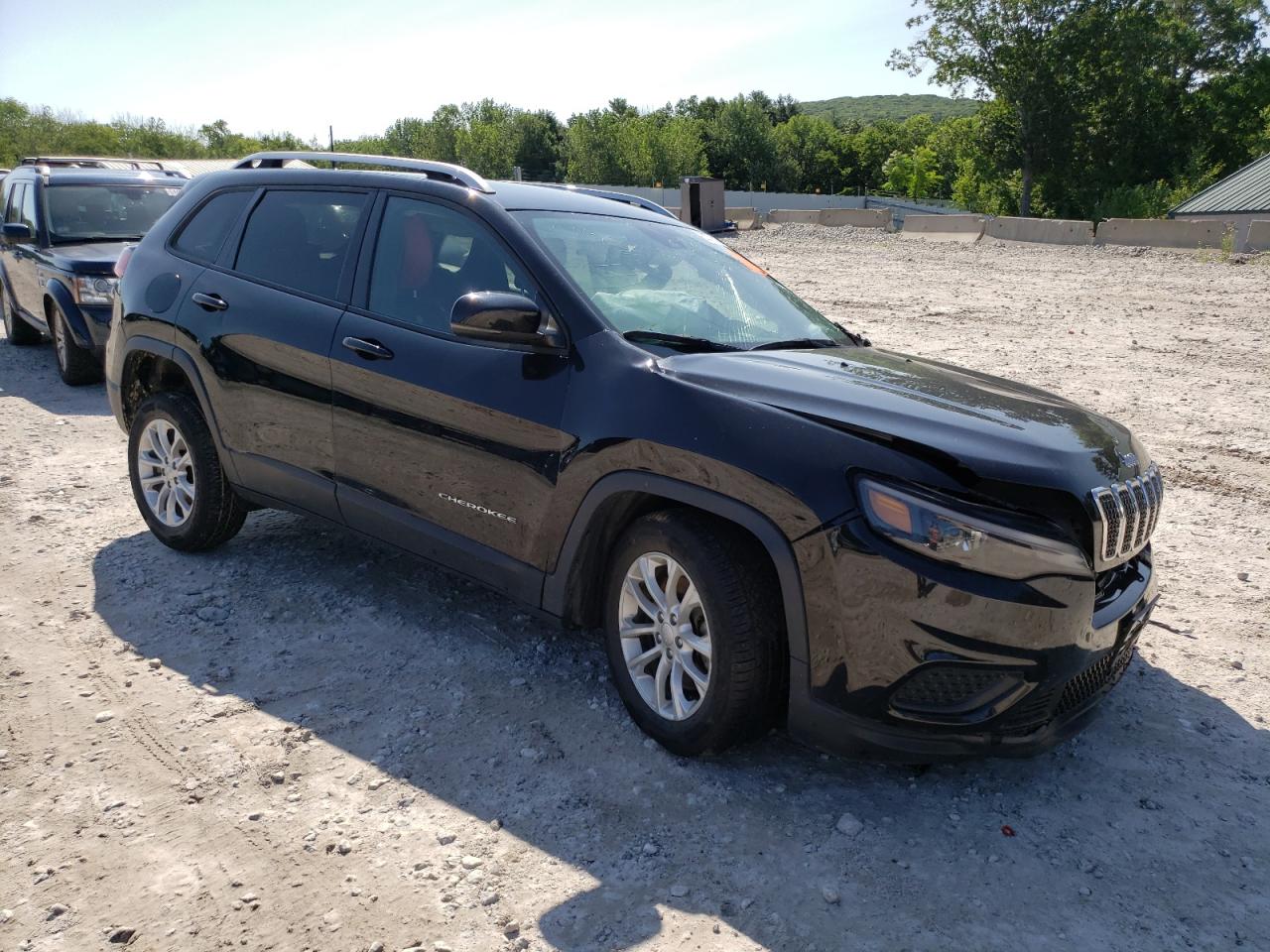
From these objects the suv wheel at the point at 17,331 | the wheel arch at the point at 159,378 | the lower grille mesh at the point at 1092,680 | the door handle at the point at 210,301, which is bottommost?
the suv wheel at the point at 17,331

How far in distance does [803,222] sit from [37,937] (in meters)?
31.0

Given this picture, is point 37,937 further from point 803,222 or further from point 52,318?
point 803,222

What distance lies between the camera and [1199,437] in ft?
25.7

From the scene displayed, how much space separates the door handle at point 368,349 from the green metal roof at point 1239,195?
4645 cm

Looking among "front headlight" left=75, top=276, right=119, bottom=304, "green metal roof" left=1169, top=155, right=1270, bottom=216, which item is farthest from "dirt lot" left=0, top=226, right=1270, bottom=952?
"green metal roof" left=1169, top=155, right=1270, bottom=216

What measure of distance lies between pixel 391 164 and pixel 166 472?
198 cm

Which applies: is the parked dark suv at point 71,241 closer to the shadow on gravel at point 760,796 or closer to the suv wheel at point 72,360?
the suv wheel at point 72,360

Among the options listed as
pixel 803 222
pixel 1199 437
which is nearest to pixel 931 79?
pixel 803 222

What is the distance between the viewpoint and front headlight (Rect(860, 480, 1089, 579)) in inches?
111

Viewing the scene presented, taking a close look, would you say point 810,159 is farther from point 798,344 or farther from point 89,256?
point 798,344

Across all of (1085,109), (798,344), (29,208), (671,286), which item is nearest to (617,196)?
(671,286)

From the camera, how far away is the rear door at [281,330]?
14.5ft

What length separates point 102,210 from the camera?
417 inches

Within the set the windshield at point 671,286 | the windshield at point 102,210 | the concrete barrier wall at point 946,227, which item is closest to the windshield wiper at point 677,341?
the windshield at point 671,286
